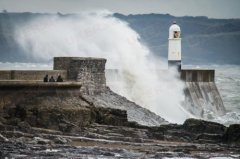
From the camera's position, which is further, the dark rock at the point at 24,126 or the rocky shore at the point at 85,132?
the dark rock at the point at 24,126

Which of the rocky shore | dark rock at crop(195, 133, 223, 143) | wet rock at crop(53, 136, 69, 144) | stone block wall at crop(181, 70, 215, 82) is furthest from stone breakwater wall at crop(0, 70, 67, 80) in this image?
stone block wall at crop(181, 70, 215, 82)

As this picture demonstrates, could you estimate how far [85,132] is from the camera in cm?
1931

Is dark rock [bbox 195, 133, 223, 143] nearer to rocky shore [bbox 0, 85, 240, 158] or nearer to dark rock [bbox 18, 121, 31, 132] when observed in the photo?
rocky shore [bbox 0, 85, 240, 158]

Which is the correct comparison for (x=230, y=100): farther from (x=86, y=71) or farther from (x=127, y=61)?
(x=86, y=71)

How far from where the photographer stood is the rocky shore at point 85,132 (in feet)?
56.2

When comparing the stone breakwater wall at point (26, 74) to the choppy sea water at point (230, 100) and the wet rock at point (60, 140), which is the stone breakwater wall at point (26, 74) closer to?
the wet rock at point (60, 140)

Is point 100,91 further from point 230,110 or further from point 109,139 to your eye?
point 230,110

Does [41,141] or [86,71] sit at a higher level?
[86,71]

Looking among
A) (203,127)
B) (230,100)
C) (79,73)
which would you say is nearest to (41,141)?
(203,127)

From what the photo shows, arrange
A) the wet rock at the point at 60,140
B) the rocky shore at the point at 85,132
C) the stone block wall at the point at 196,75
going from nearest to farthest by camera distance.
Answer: the rocky shore at the point at 85,132 < the wet rock at the point at 60,140 < the stone block wall at the point at 196,75

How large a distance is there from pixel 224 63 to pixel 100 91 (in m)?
83.9

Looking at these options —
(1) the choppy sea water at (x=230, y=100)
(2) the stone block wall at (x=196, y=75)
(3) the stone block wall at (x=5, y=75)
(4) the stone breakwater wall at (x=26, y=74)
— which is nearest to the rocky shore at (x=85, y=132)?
(4) the stone breakwater wall at (x=26, y=74)

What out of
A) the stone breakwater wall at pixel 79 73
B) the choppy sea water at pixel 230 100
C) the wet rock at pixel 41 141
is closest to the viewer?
the wet rock at pixel 41 141

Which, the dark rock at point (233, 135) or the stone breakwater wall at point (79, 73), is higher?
the stone breakwater wall at point (79, 73)
